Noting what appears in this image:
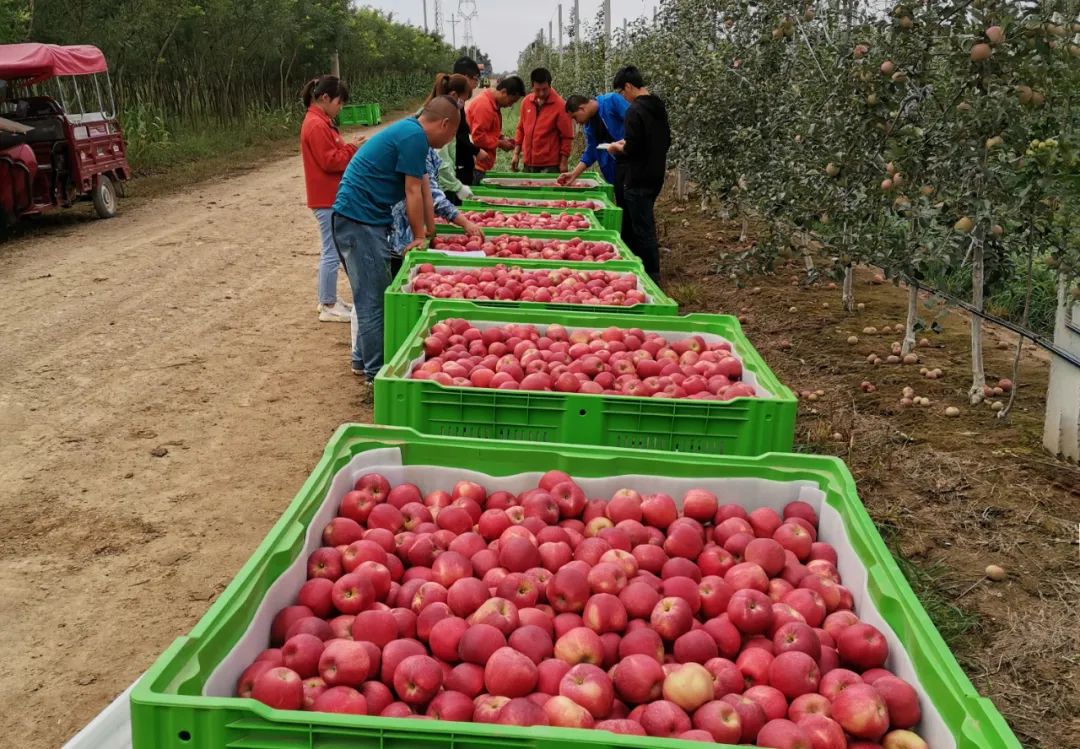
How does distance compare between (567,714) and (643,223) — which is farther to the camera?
(643,223)

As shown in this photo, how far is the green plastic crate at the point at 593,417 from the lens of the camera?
3.13 m

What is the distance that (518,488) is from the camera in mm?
2836

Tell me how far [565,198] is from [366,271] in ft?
10.7

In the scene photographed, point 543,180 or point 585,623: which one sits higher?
point 543,180

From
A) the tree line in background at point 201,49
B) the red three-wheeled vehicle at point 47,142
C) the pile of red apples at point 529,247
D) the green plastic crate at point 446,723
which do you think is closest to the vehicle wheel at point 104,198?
the red three-wheeled vehicle at point 47,142

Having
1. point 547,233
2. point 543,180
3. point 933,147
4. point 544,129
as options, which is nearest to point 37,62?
point 544,129

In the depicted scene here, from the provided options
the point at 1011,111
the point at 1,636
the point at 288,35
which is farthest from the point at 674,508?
the point at 288,35

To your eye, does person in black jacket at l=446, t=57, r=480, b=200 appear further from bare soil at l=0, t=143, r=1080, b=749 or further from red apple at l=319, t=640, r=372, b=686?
red apple at l=319, t=640, r=372, b=686

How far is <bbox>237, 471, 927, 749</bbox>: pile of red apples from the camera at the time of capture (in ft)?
6.15

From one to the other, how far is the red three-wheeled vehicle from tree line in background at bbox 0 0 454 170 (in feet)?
6.73

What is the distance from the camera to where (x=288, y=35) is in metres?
27.4

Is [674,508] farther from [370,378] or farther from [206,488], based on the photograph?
[370,378]

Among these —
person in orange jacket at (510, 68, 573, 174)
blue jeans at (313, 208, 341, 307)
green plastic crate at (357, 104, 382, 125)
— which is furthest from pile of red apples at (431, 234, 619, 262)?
green plastic crate at (357, 104, 382, 125)

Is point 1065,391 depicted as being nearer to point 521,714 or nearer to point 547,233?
point 547,233
